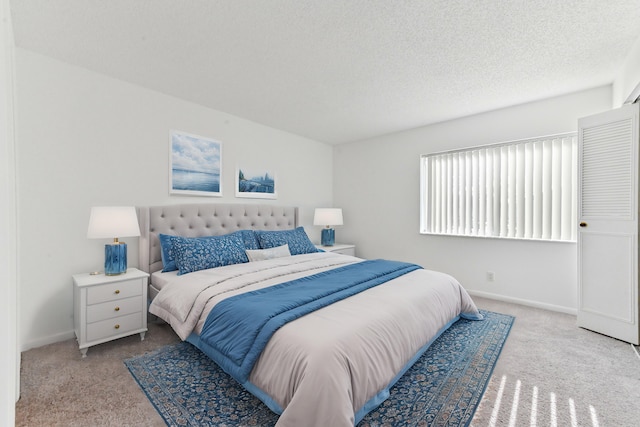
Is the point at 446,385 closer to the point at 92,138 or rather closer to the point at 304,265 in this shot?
the point at 304,265

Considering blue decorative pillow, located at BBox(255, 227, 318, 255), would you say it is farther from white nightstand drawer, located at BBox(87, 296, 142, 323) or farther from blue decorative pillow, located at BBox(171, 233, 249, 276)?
white nightstand drawer, located at BBox(87, 296, 142, 323)

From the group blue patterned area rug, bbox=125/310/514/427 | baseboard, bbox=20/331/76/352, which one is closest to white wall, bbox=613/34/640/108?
A: blue patterned area rug, bbox=125/310/514/427

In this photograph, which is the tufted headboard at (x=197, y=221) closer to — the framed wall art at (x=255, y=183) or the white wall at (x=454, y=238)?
the framed wall art at (x=255, y=183)

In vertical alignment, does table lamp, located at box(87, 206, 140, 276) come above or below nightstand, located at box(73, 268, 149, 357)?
above

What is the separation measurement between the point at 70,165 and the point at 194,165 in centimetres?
114

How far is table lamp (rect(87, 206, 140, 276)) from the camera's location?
95.0 inches

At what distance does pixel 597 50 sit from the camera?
7.62ft

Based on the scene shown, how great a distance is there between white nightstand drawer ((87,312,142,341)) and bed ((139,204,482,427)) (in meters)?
0.20

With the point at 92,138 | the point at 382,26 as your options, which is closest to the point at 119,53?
the point at 92,138

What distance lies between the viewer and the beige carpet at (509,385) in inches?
64.4

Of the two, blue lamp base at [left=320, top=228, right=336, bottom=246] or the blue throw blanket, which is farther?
blue lamp base at [left=320, top=228, right=336, bottom=246]

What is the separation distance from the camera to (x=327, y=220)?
15.6ft

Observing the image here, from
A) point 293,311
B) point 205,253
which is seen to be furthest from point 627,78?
point 205,253

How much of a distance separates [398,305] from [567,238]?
2.60 metres
